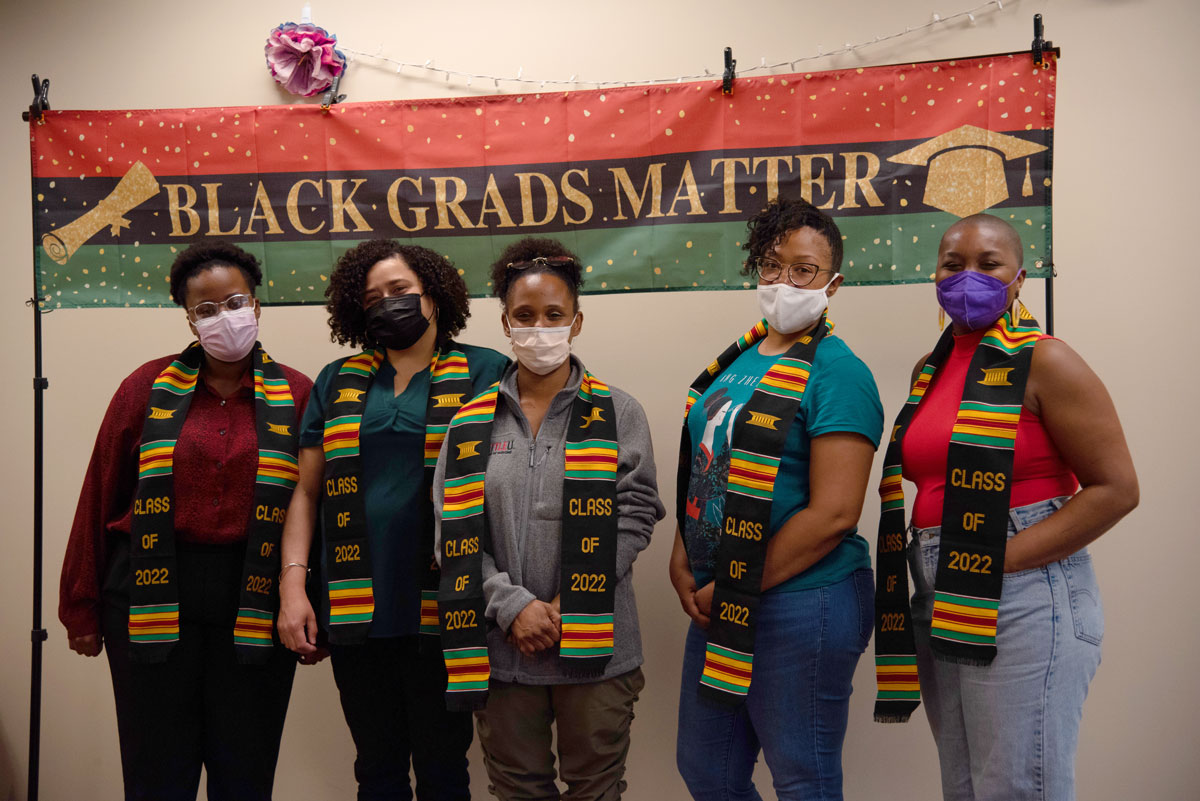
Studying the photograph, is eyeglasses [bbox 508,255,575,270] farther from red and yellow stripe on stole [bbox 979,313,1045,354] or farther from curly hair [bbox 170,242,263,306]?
red and yellow stripe on stole [bbox 979,313,1045,354]

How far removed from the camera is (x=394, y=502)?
225 centimetres

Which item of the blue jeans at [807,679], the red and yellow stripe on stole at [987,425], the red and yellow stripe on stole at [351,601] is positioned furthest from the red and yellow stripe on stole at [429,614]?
the red and yellow stripe on stole at [987,425]

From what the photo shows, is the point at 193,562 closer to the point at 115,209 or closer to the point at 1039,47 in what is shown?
the point at 115,209

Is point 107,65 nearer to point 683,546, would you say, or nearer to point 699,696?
point 683,546

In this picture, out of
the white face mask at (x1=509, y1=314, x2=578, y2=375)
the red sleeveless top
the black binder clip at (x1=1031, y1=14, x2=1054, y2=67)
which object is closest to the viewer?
the red sleeveless top

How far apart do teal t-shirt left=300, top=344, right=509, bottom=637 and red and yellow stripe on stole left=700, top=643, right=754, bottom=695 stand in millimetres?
809

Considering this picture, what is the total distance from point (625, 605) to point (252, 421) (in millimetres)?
1202

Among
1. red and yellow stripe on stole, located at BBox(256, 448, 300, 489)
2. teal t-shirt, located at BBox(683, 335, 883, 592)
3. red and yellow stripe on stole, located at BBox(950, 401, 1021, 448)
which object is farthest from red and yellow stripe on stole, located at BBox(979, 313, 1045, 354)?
red and yellow stripe on stole, located at BBox(256, 448, 300, 489)

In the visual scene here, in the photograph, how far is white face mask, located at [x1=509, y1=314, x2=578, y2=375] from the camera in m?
2.14

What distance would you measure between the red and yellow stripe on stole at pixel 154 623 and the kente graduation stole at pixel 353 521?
1.44 feet

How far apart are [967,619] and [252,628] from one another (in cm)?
180

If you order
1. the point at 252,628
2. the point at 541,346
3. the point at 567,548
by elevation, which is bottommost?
the point at 252,628

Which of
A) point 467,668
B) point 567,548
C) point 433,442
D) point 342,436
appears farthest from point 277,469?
point 567,548

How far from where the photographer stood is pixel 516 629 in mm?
2000
